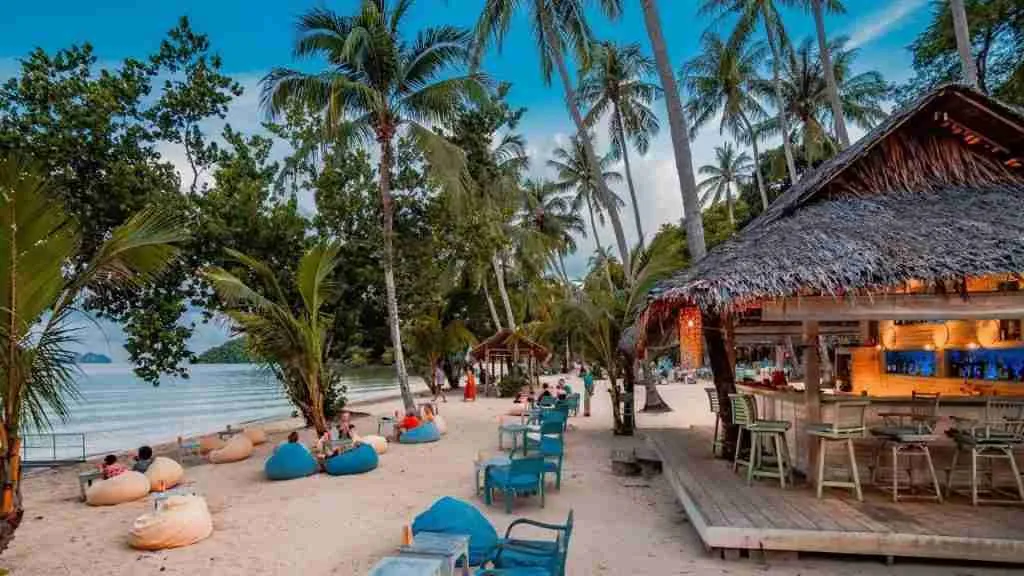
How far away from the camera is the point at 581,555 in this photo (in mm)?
5992

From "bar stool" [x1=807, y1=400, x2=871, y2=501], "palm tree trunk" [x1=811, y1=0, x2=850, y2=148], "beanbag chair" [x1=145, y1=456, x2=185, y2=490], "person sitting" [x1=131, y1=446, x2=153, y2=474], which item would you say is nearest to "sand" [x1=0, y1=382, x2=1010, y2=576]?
"beanbag chair" [x1=145, y1=456, x2=185, y2=490]

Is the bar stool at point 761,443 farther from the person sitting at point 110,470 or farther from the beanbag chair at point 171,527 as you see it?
the person sitting at point 110,470

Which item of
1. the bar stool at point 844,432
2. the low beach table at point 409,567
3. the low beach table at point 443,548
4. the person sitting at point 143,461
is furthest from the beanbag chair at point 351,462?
the bar stool at point 844,432

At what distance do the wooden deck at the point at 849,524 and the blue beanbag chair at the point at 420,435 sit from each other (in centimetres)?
782

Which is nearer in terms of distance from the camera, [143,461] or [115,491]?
[115,491]

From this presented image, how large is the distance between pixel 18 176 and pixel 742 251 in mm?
7323

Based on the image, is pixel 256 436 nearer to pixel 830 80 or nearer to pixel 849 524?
pixel 849 524

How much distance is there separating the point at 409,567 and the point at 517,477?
11.9 feet

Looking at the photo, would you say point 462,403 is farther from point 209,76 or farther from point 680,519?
point 680,519

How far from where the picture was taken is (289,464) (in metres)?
10.2

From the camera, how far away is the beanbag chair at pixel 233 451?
12141mm

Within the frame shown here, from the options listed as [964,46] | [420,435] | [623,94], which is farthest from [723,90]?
[420,435]

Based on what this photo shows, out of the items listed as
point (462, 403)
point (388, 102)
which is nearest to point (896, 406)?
point (388, 102)

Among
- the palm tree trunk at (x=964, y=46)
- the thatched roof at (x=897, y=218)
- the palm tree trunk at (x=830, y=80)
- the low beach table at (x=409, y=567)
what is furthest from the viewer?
the palm tree trunk at (x=830, y=80)
